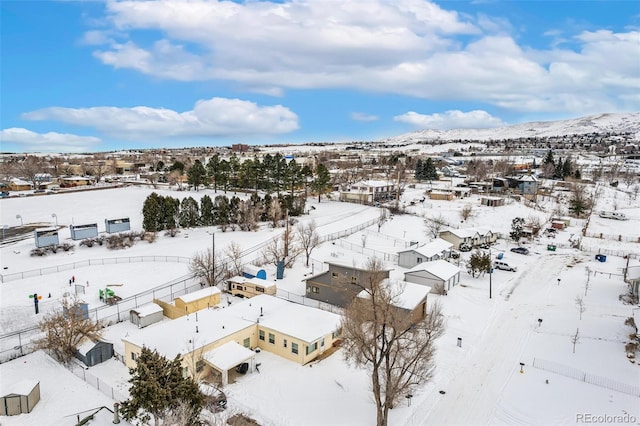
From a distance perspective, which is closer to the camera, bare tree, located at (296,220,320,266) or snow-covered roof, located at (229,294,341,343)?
snow-covered roof, located at (229,294,341,343)

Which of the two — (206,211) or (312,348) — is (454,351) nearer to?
(312,348)

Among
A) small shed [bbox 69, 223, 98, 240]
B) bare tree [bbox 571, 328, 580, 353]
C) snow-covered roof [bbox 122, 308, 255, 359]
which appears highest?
small shed [bbox 69, 223, 98, 240]

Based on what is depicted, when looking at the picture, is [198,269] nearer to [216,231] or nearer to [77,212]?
[216,231]

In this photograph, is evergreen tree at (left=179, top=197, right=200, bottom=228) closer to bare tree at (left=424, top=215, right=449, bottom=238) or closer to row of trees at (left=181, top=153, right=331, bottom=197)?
row of trees at (left=181, top=153, right=331, bottom=197)

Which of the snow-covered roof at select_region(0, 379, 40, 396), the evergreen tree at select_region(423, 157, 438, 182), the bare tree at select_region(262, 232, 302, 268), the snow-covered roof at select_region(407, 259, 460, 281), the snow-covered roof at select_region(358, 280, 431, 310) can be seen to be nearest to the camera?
the snow-covered roof at select_region(0, 379, 40, 396)

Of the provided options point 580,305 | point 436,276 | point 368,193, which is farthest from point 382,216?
point 580,305

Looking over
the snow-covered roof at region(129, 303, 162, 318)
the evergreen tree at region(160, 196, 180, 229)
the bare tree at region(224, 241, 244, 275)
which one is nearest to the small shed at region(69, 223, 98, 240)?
the evergreen tree at region(160, 196, 180, 229)

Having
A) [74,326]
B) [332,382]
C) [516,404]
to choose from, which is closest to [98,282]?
[74,326]
